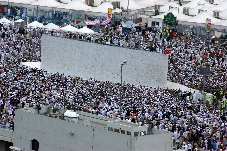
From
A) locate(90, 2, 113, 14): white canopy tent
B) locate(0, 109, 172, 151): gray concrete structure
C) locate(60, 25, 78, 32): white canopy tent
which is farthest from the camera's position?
locate(90, 2, 113, 14): white canopy tent

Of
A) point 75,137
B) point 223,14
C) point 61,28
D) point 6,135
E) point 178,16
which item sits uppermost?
Result: point 75,137

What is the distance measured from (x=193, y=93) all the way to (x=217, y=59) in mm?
8937

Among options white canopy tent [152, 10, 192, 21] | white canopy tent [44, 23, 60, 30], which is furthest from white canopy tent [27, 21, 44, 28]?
white canopy tent [152, 10, 192, 21]

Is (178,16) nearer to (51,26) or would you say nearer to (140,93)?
(51,26)

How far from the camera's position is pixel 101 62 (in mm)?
61344

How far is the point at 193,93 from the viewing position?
5478 cm

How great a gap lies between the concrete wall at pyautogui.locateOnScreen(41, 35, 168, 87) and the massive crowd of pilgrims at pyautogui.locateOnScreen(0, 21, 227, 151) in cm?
78

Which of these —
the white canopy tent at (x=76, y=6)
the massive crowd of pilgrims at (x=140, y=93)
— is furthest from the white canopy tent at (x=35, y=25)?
the white canopy tent at (x=76, y=6)

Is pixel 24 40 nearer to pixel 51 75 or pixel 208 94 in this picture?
pixel 51 75

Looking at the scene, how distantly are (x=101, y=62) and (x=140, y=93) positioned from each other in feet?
26.3

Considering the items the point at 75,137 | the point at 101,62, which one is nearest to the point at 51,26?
the point at 101,62

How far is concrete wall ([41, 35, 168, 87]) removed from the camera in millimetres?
59062

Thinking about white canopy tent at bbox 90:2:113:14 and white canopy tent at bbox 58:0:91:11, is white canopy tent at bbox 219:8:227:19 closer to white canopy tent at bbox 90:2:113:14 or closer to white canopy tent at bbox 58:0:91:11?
white canopy tent at bbox 90:2:113:14

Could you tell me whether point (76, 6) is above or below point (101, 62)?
above
